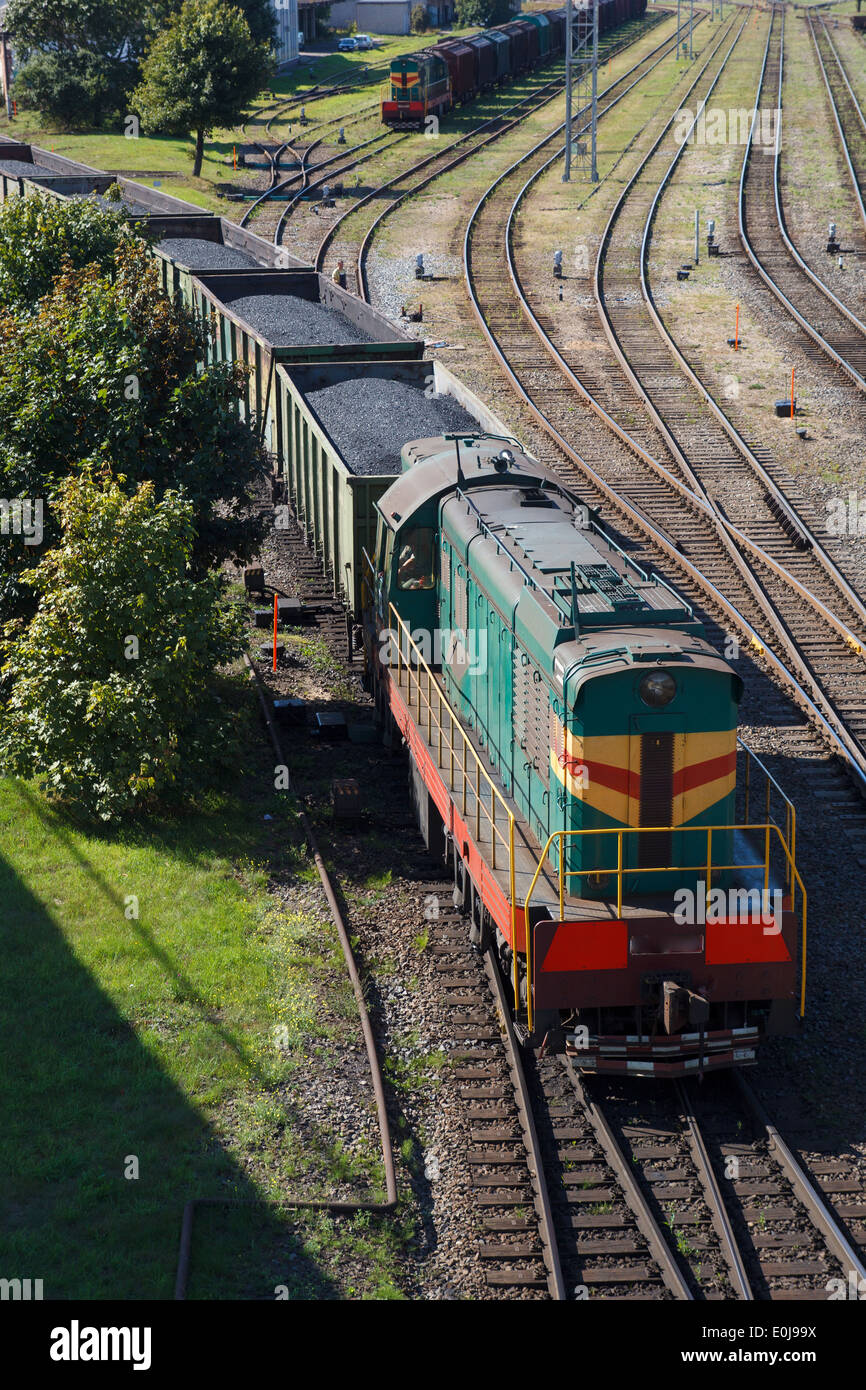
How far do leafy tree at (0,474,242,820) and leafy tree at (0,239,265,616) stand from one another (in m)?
1.26

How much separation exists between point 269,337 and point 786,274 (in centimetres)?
2097

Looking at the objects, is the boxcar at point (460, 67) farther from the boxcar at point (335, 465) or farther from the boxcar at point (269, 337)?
the boxcar at point (335, 465)

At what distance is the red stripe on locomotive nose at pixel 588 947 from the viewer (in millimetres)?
10594

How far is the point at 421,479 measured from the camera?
52.0 feet

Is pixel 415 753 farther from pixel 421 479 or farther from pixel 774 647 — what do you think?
pixel 774 647

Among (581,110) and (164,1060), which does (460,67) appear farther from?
(164,1060)

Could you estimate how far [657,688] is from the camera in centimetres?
1075

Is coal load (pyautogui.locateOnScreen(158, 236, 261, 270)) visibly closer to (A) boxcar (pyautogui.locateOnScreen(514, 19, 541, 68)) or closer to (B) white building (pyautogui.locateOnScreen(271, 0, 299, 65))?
(A) boxcar (pyautogui.locateOnScreen(514, 19, 541, 68))

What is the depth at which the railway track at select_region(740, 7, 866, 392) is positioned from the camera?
3375cm

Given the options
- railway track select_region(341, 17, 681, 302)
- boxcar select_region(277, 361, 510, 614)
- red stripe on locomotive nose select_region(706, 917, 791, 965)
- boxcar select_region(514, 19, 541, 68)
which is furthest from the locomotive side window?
boxcar select_region(514, 19, 541, 68)

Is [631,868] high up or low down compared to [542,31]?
down

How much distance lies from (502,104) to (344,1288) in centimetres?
6607

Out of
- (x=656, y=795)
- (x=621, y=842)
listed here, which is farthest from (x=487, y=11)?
(x=621, y=842)

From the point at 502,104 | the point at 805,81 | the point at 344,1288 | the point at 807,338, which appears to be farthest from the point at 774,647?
the point at 805,81
